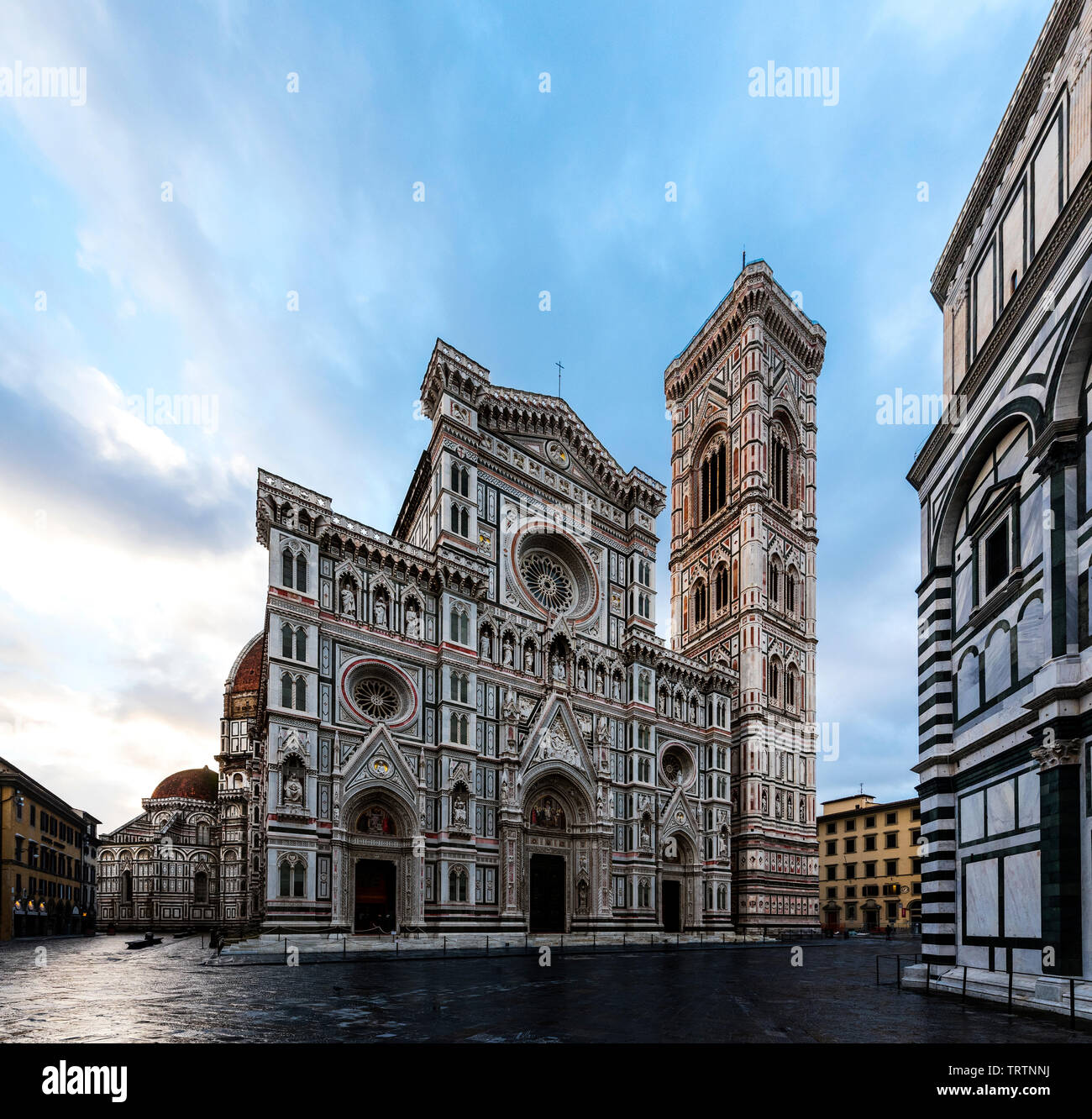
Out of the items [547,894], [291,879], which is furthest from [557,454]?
[291,879]

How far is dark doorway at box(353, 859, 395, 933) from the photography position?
35.8 meters

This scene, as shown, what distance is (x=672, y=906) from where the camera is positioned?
165 ft

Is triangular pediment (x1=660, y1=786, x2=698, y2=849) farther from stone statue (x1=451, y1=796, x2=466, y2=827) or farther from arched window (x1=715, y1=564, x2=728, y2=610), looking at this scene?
arched window (x1=715, y1=564, x2=728, y2=610)

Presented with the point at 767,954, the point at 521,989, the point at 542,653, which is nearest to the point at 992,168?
the point at 521,989

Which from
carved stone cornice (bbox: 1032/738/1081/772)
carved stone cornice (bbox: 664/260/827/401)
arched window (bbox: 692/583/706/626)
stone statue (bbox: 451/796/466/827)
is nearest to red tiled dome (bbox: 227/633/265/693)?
arched window (bbox: 692/583/706/626)

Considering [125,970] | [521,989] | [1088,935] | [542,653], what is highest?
[542,653]

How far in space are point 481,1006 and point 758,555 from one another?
157 feet

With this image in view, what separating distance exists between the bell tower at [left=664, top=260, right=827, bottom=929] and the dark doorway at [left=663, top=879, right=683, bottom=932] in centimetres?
672

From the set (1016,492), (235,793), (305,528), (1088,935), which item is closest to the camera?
(1088,935)

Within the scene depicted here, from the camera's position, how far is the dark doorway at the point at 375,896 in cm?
3578

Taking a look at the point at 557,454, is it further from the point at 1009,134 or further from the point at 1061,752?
the point at 1061,752

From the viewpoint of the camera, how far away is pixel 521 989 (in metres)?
19.3
